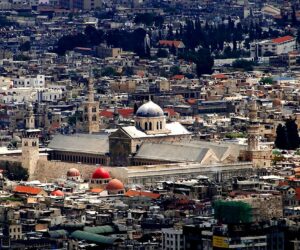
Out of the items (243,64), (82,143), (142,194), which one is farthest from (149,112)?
(243,64)

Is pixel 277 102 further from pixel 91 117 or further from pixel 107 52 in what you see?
pixel 107 52

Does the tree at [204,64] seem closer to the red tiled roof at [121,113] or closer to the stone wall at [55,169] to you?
the red tiled roof at [121,113]

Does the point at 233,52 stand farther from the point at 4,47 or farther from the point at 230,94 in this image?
the point at 230,94

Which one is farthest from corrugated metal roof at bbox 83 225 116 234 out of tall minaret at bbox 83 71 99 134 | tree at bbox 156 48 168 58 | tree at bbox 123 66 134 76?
tree at bbox 156 48 168 58

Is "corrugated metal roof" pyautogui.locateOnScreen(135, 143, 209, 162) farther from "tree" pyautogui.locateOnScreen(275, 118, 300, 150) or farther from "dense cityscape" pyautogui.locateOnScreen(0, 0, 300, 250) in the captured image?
"tree" pyautogui.locateOnScreen(275, 118, 300, 150)

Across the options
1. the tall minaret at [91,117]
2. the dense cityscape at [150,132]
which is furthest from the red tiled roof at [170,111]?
the tall minaret at [91,117]

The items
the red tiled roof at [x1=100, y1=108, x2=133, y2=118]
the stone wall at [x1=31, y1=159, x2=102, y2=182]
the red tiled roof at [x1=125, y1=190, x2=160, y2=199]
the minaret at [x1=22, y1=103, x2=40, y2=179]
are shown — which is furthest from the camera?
the red tiled roof at [x1=100, y1=108, x2=133, y2=118]
